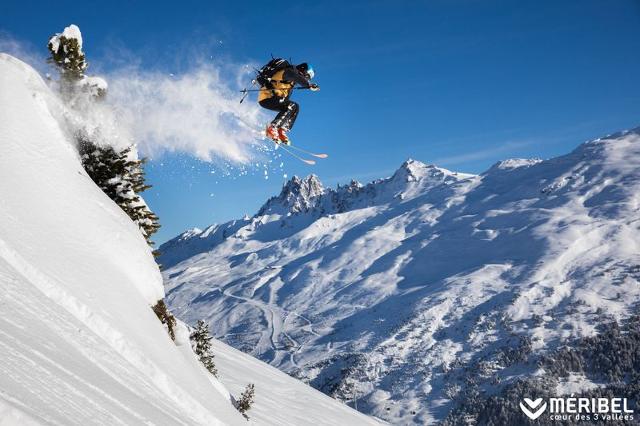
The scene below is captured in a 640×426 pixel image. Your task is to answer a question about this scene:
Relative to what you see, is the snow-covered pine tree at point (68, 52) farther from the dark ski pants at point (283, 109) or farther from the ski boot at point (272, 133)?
the ski boot at point (272, 133)

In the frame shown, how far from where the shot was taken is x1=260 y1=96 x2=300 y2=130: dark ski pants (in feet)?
59.6

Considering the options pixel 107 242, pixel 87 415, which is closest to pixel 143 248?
pixel 107 242

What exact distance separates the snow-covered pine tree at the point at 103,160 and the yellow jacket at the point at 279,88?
17.1 feet

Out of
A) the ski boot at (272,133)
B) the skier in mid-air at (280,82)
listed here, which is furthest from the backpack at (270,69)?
the ski boot at (272,133)

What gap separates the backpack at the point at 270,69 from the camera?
17.2m

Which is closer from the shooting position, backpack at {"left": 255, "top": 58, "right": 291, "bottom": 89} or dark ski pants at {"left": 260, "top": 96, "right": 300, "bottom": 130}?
backpack at {"left": 255, "top": 58, "right": 291, "bottom": 89}

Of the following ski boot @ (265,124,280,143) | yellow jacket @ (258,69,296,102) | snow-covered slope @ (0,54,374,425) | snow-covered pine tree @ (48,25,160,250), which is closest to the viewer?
snow-covered slope @ (0,54,374,425)

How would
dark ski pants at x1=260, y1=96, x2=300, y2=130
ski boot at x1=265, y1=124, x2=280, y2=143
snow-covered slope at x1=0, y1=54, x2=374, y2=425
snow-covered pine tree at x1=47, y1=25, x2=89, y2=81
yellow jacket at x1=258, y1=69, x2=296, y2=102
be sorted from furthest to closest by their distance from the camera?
1. ski boot at x1=265, y1=124, x2=280, y2=143
2. dark ski pants at x1=260, y1=96, x2=300, y2=130
3. yellow jacket at x1=258, y1=69, x2=296, y2=102
4. snow-covered pine tree at x1=47, y1=25, x2=89, y2=81
5. snow-covered slope at x1=0, y1=54, x2=374, y2=425

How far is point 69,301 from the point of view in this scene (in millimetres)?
7883

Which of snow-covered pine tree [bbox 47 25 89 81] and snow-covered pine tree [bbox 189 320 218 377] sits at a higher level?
snow-covered pine tree [bbox 47 25 89 81]

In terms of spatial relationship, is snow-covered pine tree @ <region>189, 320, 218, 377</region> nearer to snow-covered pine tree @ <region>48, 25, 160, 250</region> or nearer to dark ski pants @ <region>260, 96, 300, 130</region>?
snow-covered pine tree @ <region>48, 25, 160, 250</region>

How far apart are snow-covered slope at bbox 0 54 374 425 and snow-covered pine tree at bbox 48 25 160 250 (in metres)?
1.58

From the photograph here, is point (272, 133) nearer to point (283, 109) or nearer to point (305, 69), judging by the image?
point (283, 109)

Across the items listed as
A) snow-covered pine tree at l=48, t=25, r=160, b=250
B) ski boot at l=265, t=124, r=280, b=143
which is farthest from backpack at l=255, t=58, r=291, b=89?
snow-covered pine tree at l=48, t=25, r=160, b=250
